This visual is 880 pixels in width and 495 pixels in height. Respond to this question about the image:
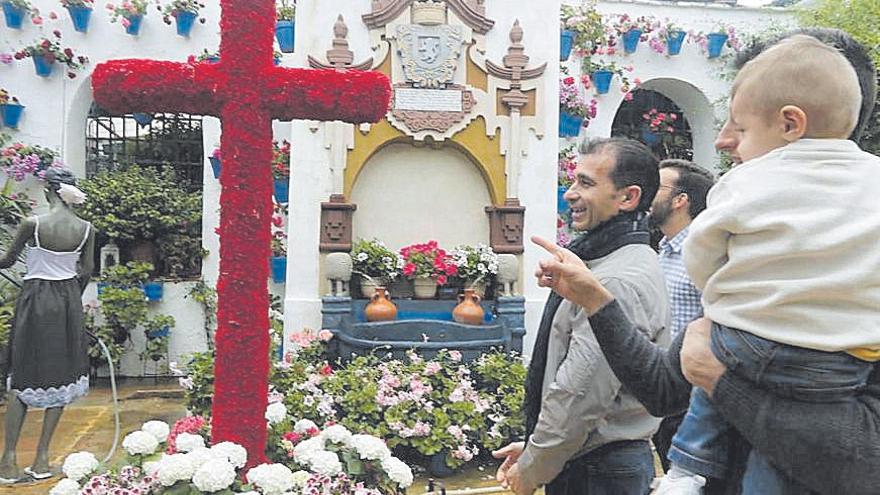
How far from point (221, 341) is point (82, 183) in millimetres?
5433

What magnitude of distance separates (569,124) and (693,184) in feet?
13.4

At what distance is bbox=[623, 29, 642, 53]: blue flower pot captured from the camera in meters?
6.88

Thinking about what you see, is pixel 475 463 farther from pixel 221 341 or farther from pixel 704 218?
pixel 704 218

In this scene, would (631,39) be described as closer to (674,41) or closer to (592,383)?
(674,41)

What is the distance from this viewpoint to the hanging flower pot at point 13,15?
21.2ft

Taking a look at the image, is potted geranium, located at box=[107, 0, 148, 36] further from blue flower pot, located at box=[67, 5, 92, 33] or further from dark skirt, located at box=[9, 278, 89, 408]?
dark skirt, located at box=[9, 278, 89, 408]

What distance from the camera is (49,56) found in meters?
6.62

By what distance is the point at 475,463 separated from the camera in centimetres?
447

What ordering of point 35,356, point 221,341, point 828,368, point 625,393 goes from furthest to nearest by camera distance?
point 35,356, point 221,341, point 625,393, point 828,368

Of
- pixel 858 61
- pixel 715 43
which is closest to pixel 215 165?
pixel 715 43

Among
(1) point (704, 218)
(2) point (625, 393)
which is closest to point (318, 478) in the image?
(2) point (625, 393)

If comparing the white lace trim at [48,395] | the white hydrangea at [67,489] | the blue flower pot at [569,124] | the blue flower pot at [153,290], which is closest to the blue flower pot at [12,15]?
the blue flower pot at [153,290]

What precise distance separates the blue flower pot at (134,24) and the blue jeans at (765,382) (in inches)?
271

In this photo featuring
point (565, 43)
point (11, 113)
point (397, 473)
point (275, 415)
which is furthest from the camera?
point (11, 113)
